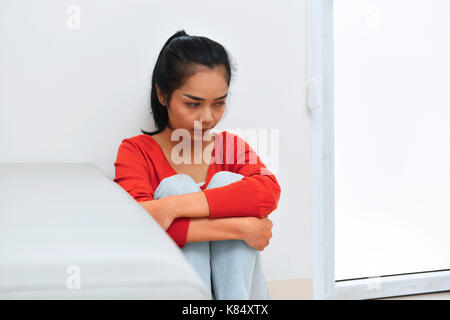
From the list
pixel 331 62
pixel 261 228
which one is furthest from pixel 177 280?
pixel 331 62

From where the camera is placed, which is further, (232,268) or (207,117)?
(207,117)

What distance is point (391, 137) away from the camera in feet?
5.16

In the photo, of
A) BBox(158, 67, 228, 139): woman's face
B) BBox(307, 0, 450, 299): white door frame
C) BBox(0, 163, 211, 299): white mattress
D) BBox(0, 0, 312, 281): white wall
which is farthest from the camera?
BBox(307, 0, 450, 299): white door frame

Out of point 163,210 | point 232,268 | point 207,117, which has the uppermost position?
point 207,117

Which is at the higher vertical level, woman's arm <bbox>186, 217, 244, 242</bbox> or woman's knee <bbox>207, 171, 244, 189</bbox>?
woman's knee <bbox>207, 171, 244, 189</bbox>

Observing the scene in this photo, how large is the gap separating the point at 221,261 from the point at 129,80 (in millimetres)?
602

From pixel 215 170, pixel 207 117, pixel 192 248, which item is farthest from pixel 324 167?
pixel 192 248

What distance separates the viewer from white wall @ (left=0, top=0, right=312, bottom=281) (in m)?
1.17

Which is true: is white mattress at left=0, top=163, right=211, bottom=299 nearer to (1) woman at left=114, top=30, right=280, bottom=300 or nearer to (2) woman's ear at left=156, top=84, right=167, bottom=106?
(1) woman at left=114, top=30, right=280, bottom=300

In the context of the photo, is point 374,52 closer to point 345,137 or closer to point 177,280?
point 345,137

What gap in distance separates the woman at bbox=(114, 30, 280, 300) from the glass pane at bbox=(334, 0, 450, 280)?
59 cm

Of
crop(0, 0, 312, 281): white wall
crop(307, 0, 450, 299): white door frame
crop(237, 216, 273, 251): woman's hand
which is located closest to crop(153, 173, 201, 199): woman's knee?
crop(237, 216, 273, 251): woman's hand

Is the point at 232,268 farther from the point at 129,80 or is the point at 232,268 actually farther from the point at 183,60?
the point at 129,80

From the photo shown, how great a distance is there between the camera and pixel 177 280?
0.35m
